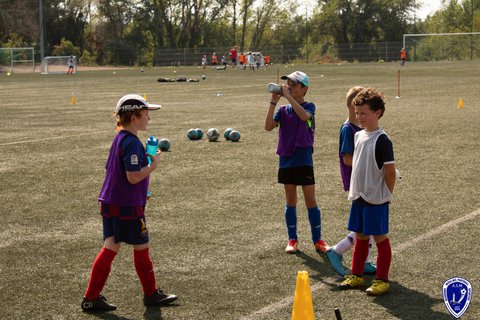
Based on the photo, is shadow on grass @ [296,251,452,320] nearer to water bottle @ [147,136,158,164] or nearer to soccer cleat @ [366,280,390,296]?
soccer cleat @ [366,280,390,296]

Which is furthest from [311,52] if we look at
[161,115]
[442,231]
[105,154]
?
[442,231]

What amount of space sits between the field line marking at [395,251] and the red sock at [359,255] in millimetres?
329

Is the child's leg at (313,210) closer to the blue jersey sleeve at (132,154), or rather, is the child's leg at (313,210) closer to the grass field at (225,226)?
the grass field at (225,226)

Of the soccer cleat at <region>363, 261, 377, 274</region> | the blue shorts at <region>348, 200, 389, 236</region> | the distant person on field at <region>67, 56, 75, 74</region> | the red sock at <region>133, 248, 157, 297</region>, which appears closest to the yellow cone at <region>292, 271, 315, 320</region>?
the blue shorts at <region>348, 200, 389, 236</region>

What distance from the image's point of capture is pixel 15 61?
72875 millimetres

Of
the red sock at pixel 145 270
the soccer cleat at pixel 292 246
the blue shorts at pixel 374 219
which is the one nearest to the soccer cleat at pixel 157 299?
the red sock at pixel 145 270

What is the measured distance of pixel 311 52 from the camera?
96.2m

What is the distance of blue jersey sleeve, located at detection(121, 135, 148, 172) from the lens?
241 inches

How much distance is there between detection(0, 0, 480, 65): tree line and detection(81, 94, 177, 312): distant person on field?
7864 centimetres

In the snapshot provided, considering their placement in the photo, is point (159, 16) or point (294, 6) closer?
point (159, 16)

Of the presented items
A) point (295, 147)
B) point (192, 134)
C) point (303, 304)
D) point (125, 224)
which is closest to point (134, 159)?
point (125, 224)

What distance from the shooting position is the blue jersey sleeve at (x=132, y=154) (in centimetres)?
613

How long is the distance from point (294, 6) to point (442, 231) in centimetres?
10987

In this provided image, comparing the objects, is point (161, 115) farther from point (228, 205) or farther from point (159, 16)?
point (159, 16)
